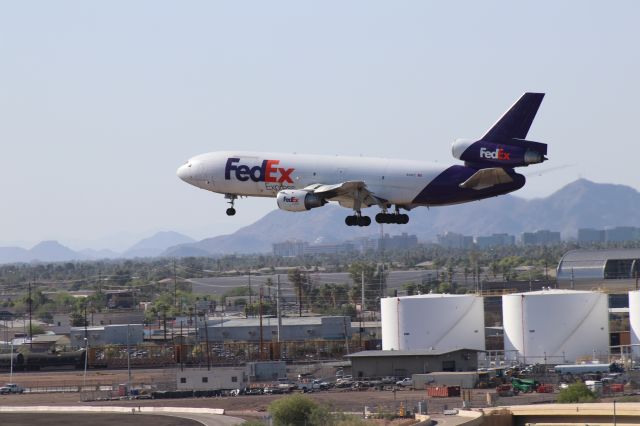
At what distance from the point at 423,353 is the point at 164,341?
198 feet

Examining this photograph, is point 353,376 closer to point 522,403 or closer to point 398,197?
point 522,403

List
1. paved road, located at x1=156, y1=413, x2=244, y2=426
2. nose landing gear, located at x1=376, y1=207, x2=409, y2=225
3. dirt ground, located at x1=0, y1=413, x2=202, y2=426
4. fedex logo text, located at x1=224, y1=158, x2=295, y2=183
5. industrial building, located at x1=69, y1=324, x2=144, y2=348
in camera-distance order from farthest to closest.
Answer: industrial building, located at x1=69, y1=324, x2=144, y2=348 < fedex logo text, located at x1=224, y1=158, x2=295, y2=183 < nose landing gear, located at x1=376, y1=207, x2=409, y2=225 < dirt ground, located at x1=0, y1=413, x2=202, y2=426 < paved road, located at x1=156, y1=413, x2=244, y2=426

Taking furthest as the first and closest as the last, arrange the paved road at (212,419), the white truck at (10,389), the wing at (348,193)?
1. the white truck at (10,389)
2. the paved road at (212,419)
3. the wing at (348,193)

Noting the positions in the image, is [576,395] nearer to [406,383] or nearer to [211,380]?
[406,383]

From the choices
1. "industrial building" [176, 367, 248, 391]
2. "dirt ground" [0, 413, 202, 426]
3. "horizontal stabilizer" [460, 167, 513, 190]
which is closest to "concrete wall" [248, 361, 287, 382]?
"industrial building" [176, 367, 248, 391]

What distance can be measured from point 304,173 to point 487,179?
14.8 m

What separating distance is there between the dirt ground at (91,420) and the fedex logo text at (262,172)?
1978 cm

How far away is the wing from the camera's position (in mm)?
103500

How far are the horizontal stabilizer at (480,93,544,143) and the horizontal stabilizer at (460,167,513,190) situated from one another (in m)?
3.17

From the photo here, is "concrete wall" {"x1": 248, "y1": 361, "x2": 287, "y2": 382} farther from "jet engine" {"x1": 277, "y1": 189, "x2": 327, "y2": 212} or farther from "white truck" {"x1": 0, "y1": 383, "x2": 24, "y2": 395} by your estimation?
"jet engine" {"x1": 277, "y1": 189, "x2": 327, "y2": 212}

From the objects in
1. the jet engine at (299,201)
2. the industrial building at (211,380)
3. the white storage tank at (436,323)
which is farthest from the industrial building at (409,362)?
the jet engine at (299,201)

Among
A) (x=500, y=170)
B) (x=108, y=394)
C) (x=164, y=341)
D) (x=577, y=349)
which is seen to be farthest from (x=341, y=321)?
(x=500, y=170)

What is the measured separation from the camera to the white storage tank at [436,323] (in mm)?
157250

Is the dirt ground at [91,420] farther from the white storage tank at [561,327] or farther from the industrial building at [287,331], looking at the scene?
the industrial building at [287,331]
